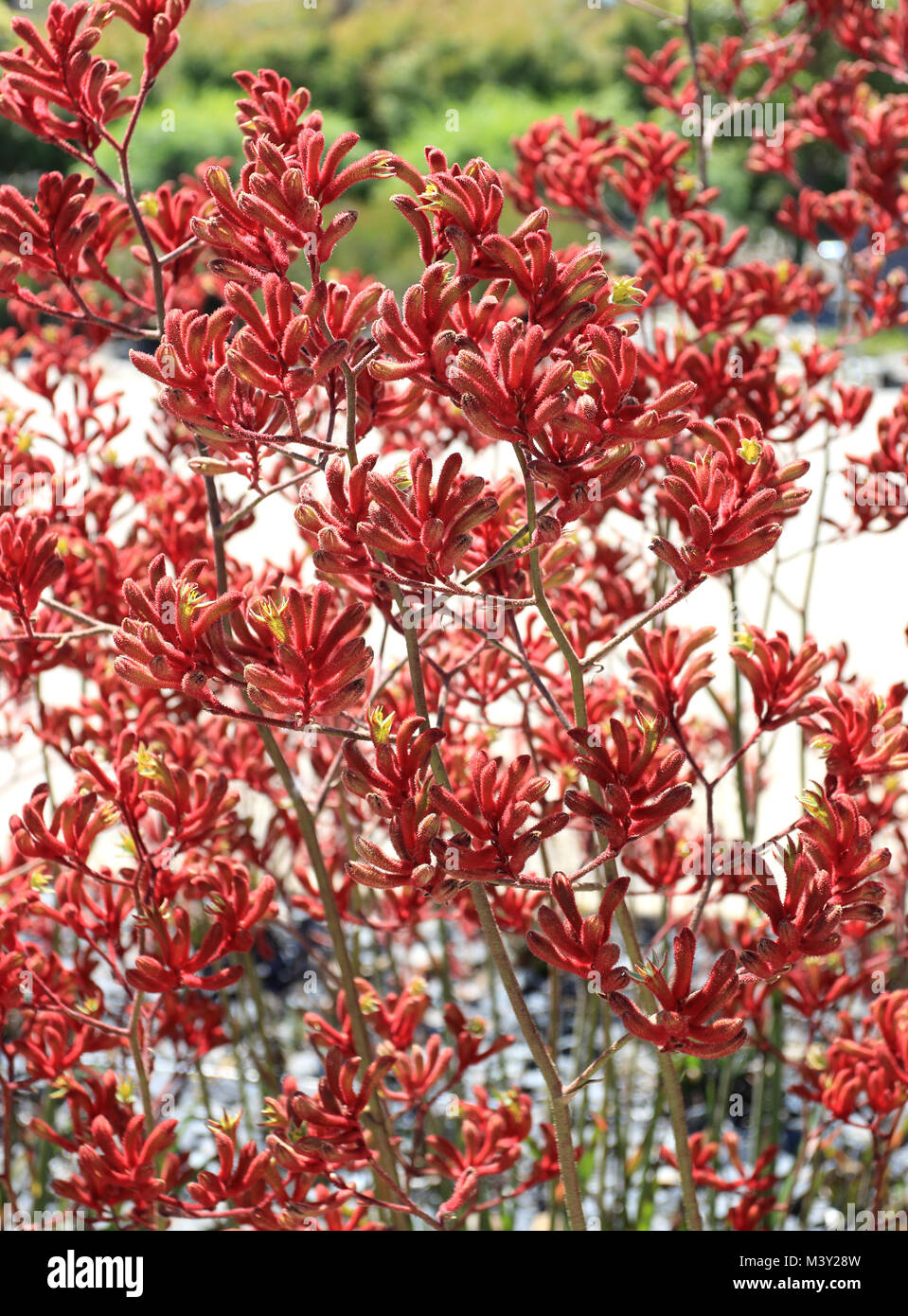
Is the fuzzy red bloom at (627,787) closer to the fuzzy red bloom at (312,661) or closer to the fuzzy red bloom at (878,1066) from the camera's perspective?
the fuzzy red bloom at (312,661)

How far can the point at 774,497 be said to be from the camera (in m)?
0.99

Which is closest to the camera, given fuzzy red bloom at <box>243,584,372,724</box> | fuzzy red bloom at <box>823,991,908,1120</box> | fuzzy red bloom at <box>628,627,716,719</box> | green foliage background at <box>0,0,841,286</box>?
fuzzy red bloom at <box>243,584,372,724</box>

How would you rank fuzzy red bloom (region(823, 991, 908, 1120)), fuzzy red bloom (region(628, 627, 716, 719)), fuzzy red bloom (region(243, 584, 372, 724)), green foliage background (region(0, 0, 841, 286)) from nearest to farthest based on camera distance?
1. fuzzy red bloom (region(243, 584, 372, 724))
2. fuzzy red bloom (region(628, 627, 716, 719))
3. fuzzy red bloom (region(823, 991, 908, 1120))
4. green foliage background (region(0, 0, 841, 286))

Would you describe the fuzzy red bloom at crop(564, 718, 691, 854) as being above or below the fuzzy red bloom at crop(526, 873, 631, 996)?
above

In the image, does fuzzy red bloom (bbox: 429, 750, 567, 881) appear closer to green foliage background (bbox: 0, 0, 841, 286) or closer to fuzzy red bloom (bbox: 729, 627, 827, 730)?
fuzzy red bloom (bbox: 729, 627, 827, 730)

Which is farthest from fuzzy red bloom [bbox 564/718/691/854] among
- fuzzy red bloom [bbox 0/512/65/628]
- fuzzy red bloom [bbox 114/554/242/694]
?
fuzzy red bloom [bbox 0/512/65/628]

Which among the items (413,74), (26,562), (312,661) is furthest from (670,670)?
(413,74)

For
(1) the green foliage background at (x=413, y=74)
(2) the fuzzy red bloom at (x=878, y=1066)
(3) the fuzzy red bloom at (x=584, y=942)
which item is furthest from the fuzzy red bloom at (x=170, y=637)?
(1) the green foliage background at (x=413, y=74)

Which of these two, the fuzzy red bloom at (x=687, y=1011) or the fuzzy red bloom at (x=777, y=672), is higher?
the fuzzy red bloom at (x=777, y=672)

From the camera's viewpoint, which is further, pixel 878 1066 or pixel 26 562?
pixel 878 1066

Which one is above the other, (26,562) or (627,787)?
(26,562)

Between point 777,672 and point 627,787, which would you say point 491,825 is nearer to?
point 627,787
